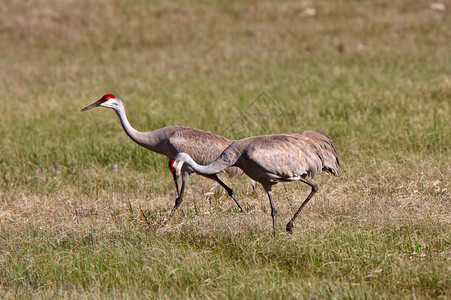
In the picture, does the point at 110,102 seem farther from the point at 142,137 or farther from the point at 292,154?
the point at 292,154

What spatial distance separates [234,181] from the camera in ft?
23.8

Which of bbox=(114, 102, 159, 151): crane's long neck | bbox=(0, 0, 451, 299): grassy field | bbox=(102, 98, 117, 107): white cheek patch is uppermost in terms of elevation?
bbox=(102, 98, 117, 107): white cheek patch

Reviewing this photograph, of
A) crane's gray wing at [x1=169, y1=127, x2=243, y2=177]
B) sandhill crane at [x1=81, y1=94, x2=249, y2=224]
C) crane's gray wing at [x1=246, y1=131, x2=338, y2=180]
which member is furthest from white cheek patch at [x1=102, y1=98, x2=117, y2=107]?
crane's gray wing at [x1=246, y1=131, x2=338, y2=180]

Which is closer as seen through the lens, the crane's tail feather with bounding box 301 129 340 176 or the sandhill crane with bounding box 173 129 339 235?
the sandhill crane with bounding box 173 129 339 235

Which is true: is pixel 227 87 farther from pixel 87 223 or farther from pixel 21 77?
pixel 87 223

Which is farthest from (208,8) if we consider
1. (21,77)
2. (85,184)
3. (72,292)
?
(72,292)

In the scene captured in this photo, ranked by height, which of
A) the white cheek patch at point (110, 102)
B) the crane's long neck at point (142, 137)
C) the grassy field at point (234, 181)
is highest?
the white cheek patch at point (110, 102)

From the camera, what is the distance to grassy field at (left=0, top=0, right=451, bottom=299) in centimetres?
451

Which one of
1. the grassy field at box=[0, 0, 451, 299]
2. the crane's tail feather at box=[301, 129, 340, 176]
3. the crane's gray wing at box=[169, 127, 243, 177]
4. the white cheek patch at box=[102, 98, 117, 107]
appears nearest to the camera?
the grassy field at box=[0, 0, 451, 299]

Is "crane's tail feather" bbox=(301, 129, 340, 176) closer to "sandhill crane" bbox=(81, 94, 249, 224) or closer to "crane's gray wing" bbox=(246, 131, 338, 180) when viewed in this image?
"crane's gray wing" bbox=(246, 131, 338, 180)

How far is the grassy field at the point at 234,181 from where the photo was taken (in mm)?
4508

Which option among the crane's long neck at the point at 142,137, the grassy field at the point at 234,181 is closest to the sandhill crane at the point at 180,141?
the crane's long neck at the point at 142,137

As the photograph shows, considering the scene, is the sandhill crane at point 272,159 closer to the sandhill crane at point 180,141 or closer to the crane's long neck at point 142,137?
the sandhill crane at point 180,141

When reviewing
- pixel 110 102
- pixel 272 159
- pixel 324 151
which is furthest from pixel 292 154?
pixel 110 102
